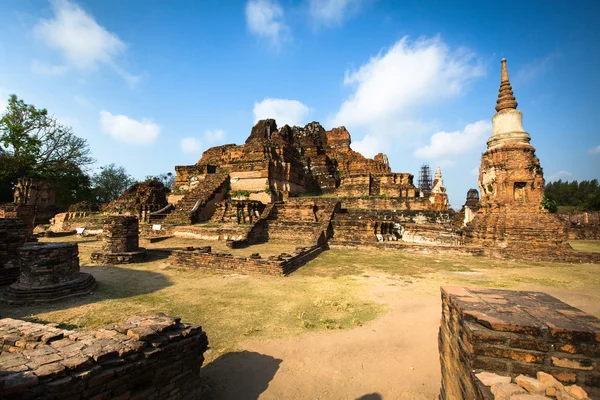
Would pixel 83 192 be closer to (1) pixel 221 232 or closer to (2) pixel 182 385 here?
(1) pixel 221 232

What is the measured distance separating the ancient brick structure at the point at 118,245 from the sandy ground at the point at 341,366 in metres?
6.69

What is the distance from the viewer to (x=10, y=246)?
6359 mm

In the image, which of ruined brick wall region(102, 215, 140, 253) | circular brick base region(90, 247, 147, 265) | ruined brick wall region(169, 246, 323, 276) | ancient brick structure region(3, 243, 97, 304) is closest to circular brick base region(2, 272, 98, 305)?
ancient brick structure region(3, 243, 97, 304)

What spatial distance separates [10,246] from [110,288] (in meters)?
2.81

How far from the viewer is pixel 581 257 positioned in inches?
316

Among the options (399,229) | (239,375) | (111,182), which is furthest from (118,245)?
(111,182)

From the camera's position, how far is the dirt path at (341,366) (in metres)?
2.66

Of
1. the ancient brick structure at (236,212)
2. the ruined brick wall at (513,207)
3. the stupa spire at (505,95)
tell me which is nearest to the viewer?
the ruined brick wall at (513,207)

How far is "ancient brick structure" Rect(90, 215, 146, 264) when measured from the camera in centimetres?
835

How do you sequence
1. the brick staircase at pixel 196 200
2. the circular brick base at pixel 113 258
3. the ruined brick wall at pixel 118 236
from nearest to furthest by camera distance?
the circular brick base at pixel 113 258 → the ruined brick wall at pixel 118 236 → the brick staircase at pixel 196 200

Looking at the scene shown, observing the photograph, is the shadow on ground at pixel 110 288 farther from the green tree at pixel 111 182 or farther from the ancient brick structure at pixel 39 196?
the green tree at pixel 111 182

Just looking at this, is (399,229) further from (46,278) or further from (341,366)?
(46,278)

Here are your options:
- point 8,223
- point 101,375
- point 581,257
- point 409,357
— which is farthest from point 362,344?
point 581,257

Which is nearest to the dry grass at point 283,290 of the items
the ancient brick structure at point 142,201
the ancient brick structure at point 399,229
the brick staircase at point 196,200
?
the ancient brick structure at point 399,229
